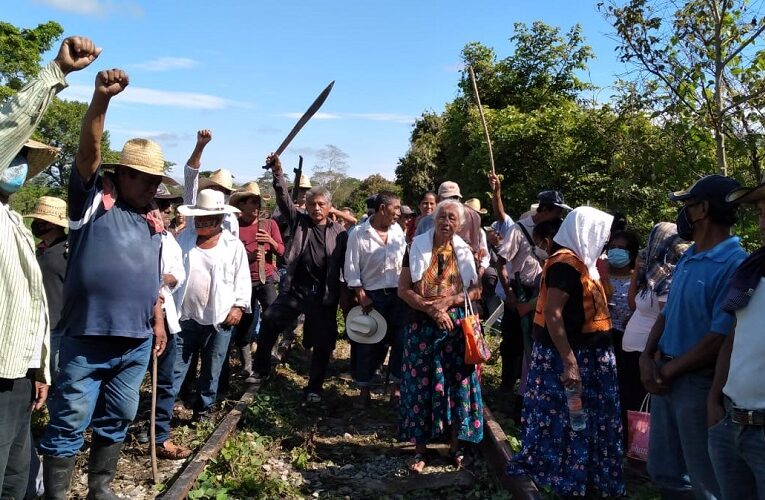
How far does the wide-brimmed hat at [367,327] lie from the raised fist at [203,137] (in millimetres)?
2339

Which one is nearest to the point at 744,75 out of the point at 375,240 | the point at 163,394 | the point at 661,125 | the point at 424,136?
the point at 661,125

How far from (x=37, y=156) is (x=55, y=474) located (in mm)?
1781

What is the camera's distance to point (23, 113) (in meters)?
2.52

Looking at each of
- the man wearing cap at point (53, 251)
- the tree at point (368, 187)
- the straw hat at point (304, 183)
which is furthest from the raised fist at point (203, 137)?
the tree at point (368, 187)

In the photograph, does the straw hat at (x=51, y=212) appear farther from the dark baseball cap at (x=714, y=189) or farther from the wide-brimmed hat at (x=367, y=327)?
the dark baseball cap at (x=714, y=189)

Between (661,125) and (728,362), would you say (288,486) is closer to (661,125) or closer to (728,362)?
(728,362)

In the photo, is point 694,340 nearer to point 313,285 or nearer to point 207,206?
point 207,206

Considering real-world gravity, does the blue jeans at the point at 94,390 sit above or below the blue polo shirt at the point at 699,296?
below

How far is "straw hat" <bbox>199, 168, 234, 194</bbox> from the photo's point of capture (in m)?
7.19

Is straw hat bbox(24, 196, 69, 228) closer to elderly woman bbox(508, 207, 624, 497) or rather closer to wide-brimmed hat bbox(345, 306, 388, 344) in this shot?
wide-brimmed hat bbox(345, 306, 388, 344)

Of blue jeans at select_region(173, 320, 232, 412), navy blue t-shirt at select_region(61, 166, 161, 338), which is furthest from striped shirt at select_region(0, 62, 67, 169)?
blue jeans at select_region(173, 320, 232, 412)

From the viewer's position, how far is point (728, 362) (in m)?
2.71

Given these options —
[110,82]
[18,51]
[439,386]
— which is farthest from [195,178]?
[18,51]

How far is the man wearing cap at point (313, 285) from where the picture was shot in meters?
6.53
